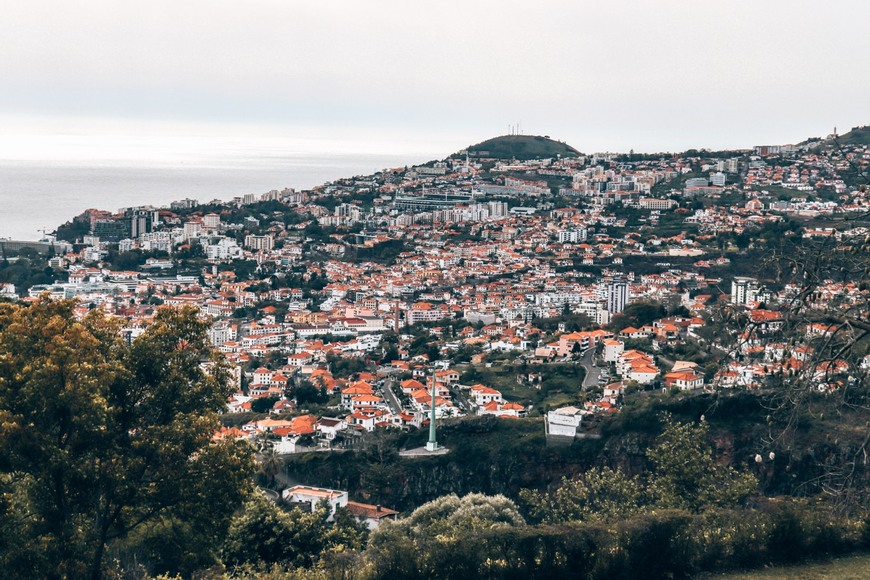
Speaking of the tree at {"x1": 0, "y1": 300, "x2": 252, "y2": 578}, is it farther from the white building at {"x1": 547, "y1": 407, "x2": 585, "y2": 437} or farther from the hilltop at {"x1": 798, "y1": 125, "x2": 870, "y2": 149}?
the hilltop at {"x1": 798, "y1": 125, "x2": 870, "y2": 149}

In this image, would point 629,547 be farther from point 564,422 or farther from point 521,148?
point 521,148

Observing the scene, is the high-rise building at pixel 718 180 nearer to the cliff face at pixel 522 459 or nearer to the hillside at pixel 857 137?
the hillside at pixel 857 137

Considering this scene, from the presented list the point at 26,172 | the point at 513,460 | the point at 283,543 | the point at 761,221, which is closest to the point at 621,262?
the point at 761,221

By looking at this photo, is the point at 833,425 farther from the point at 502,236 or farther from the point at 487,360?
the point at 502,236

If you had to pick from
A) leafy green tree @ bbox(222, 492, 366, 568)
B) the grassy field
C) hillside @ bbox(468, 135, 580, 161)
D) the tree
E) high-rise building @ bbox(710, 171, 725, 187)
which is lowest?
leafy green tree @ bbox(222, 492, 366, 568)

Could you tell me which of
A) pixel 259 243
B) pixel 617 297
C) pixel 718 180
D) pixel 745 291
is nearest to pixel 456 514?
pixel 745 291

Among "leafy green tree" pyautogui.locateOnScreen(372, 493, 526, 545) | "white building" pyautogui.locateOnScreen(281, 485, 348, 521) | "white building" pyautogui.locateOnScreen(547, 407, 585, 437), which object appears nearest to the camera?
"leafy green tree" pyautogui.locateOnScreen(372, 493, 526, 545)

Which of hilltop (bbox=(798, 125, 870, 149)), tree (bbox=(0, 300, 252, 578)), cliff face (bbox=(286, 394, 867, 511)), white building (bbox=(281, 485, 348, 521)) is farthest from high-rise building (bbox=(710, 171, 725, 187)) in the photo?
tree (bbox=(0, 300, 252, 578))

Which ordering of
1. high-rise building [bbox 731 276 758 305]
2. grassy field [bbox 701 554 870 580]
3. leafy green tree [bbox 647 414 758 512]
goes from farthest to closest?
leafy green tree [bbox 647 414 758 512]
grassy field [bbox 701 554 870 580]
high-rise building [bbox 731 276 758 305]
